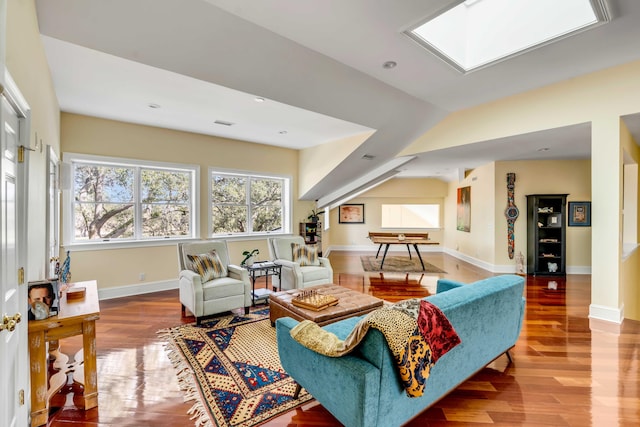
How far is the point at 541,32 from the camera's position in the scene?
269 cm

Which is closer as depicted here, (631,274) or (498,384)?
(498,384)

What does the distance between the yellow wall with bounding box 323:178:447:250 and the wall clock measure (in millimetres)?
3309

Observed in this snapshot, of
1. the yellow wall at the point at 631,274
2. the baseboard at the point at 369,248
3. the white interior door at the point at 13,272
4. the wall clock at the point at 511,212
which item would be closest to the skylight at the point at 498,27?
the yellow wall at the point at 631,274

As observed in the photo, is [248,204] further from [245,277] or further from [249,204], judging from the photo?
[245,277]

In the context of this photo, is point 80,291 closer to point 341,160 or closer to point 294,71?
point 294,71

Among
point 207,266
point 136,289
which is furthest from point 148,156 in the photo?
point 207,266

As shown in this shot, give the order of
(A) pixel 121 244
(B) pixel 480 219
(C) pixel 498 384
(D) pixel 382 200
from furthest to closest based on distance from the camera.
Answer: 1. (D) pixel 382 200
2. (B) pixel 480 219
3. (A) pixel 121 244
4. (C) pixel 498 384

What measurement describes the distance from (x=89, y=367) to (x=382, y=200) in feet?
29.5

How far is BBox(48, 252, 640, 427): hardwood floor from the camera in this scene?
1.88 m

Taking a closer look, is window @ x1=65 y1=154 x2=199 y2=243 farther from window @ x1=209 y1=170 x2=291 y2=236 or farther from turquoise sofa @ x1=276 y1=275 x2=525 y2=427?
turquoise sofa @ x1=276 y1=275 x2=525 y2=427

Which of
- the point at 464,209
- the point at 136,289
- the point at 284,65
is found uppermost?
the point at 284,65

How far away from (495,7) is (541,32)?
63 cm

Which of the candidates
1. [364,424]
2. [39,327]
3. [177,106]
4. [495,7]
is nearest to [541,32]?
[495,7]

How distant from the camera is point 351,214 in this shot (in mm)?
10102
